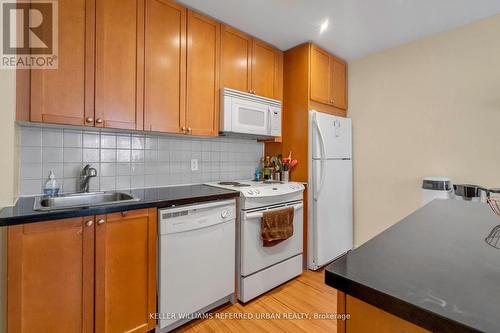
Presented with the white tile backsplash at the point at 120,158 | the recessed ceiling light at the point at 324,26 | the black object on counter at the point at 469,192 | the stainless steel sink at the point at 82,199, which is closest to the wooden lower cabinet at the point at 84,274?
the stainless steel sink at the point at 82,199

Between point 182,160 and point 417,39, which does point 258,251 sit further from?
point 417,39

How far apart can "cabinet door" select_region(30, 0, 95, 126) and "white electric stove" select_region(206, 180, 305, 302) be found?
1.19 m

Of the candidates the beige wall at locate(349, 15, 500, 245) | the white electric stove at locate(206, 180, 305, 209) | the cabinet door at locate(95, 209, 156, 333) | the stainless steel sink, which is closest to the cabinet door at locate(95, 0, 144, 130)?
the stainless steel sink

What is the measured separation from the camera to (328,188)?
8.34ft

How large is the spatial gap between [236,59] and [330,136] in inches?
49.2

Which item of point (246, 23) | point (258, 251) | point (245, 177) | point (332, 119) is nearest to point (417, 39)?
point (332, 119)

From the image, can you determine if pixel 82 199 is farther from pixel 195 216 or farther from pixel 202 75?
pixel 202 75

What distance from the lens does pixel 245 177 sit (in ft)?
9.10

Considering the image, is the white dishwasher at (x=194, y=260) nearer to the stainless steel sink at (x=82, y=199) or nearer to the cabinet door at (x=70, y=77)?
the stainless steel sink at (x=82, y=199)

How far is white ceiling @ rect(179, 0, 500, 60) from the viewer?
1.92m

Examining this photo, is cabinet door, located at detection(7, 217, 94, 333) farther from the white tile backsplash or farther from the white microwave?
the white microwave

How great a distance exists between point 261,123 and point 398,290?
2067 millimetres

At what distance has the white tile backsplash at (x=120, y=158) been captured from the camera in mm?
1557

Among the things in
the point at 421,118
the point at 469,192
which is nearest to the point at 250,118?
the point at 421,118
